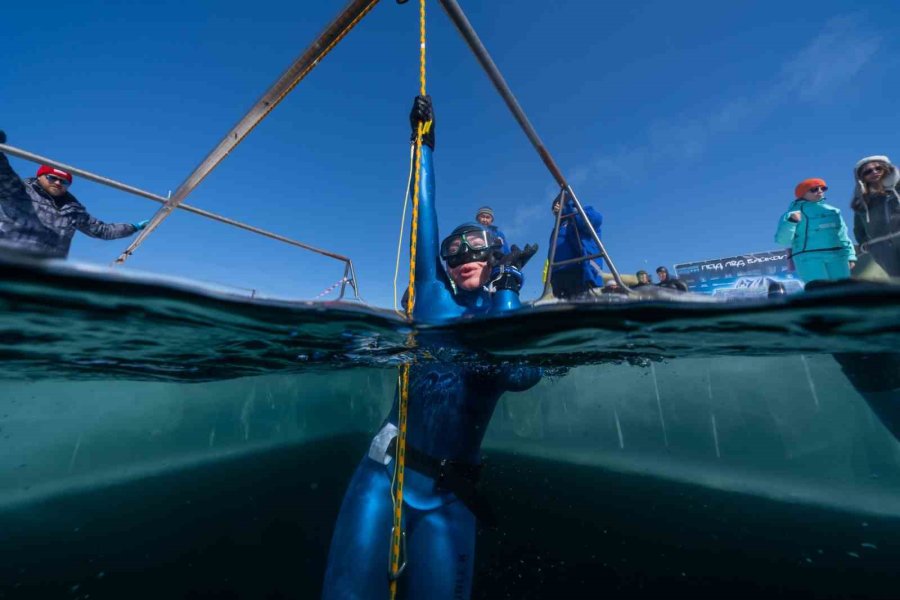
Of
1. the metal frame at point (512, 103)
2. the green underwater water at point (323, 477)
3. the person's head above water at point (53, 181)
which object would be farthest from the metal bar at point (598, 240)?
the person's head above water at point (53, 181)

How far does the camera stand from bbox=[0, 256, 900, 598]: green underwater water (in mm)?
3736

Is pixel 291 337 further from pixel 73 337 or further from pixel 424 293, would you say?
pixel 73 337

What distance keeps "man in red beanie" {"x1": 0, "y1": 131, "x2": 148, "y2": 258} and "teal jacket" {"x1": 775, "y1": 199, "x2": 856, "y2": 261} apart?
10.7 m

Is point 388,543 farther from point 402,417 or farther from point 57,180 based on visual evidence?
point 57,180

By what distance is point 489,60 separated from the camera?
3621 millimetres

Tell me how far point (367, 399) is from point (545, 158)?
32.4m

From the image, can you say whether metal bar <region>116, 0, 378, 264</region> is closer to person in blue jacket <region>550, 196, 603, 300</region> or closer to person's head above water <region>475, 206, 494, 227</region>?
person in blue jacket <region>550, 196, 603, 300</region>

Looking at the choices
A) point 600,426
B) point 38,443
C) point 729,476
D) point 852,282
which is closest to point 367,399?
point 38,443

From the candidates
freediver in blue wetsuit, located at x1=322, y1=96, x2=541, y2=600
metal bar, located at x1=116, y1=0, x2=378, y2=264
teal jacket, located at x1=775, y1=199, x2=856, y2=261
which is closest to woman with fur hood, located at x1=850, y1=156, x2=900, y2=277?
teal jacket, located at x1=775, y1=199, x2=856, y2=261

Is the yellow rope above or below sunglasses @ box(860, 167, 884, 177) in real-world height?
below

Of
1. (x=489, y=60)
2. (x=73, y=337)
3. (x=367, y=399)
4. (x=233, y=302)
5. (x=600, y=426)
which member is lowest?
(x=600, y=426)

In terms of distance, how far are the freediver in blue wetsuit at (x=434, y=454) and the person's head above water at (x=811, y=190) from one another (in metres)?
4.82

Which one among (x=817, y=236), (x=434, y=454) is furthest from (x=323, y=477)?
(x=817, y=236)

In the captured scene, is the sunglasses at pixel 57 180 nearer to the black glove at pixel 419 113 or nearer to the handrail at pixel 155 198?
the handrail at pixel 155 198
